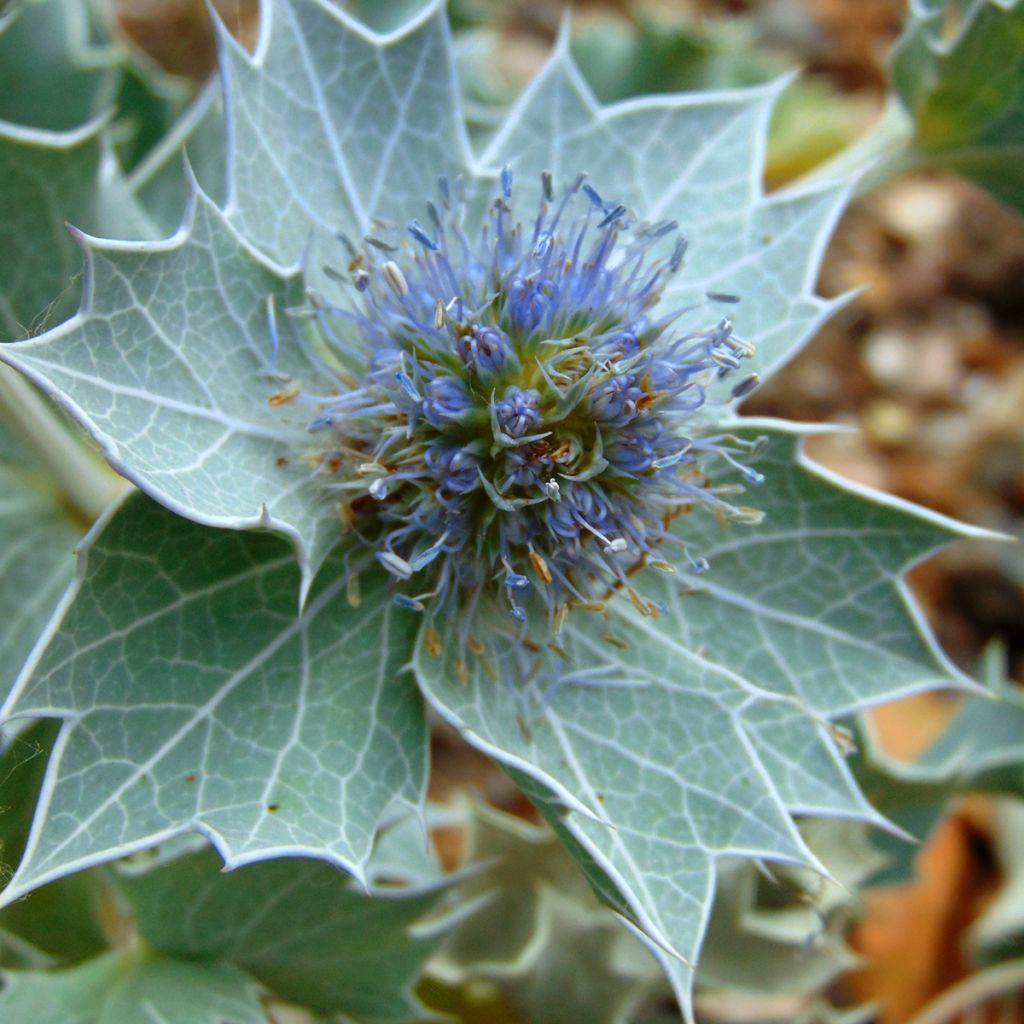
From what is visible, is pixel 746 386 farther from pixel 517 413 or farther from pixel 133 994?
pixel 133 994

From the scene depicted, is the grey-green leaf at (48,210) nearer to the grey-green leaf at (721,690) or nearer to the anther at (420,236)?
the anther at (420,236)

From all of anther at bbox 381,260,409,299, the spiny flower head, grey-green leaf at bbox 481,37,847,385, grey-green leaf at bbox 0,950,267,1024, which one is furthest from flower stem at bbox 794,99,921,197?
grey-green leaf at bbox 0,950,267,1024

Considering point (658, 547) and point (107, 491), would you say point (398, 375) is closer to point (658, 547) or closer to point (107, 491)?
point (658, 547)

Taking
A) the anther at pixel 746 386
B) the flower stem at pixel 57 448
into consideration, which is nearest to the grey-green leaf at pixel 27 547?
the flower stem at pixel 57 448

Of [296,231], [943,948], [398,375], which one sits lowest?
[943,948]

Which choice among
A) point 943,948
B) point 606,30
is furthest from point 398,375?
point 943,948

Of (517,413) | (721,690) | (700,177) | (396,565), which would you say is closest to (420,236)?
(517,413)

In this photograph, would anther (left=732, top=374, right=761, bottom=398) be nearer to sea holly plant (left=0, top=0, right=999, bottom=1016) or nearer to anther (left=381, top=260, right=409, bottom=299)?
sea holly plant (left=0, top=0, right=999, bottom=1016)

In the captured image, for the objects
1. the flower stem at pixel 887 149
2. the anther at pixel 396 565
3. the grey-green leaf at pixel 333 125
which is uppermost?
the grey-green leaf at pixel 333 125
